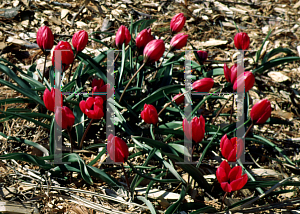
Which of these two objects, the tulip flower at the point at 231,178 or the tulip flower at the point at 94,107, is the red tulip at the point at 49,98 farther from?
the tulip flower at the point at 231,178

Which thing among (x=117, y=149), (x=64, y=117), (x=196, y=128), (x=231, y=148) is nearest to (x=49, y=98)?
(x=64, y=117)

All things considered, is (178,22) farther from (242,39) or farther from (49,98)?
(49,98)

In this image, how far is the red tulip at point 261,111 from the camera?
1.36 metres

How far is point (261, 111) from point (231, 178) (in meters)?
0.38

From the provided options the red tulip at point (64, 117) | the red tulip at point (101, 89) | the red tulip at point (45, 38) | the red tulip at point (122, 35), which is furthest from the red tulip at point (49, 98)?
the red tulip at point (122, 35)

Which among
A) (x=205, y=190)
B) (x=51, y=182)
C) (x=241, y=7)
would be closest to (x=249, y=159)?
(x=205, y=190)

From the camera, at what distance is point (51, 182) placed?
1362 mm

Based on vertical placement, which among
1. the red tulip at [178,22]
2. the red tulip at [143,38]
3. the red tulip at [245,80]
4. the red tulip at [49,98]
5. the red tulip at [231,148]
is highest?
the red tulip at [178,22]

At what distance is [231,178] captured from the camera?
46.8 inches

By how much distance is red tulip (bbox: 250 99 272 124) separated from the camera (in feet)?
4.46

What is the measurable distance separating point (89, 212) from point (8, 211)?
0.33 m

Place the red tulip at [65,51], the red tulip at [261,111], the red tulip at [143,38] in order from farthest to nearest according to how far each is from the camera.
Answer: the red tulip at [143,38] < the red tulip at [65,51] < the red tulip at [261,111]

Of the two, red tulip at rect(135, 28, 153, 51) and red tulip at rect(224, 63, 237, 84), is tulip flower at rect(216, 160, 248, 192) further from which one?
red tulip at rect(135, 28, 153, 51)

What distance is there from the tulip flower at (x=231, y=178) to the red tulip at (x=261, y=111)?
1.07 ft
